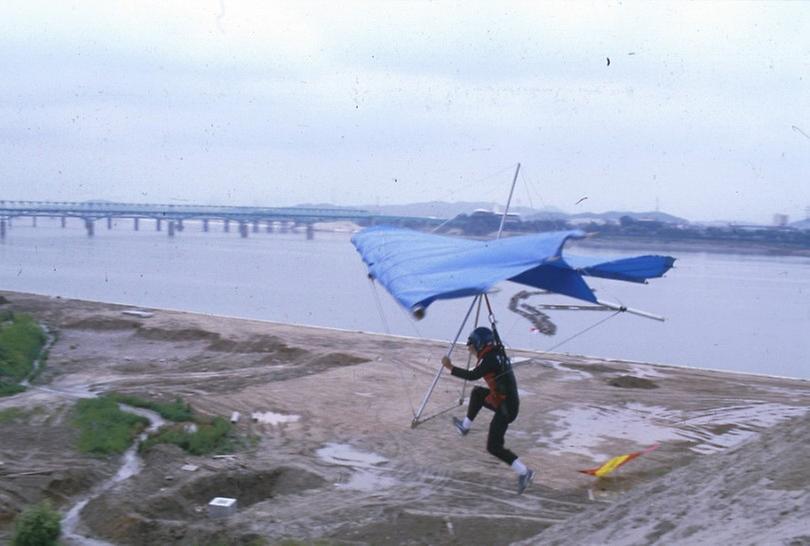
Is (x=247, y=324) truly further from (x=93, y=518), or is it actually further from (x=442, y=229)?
(x=93, y=518)

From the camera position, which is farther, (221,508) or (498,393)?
(498,393)

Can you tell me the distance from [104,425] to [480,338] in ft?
16.4

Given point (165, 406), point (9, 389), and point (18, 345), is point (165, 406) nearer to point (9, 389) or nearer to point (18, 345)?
point (9, 389)

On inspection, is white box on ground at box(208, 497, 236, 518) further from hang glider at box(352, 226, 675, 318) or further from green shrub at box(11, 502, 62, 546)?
hang glider at box(352, 226, 675, 318)

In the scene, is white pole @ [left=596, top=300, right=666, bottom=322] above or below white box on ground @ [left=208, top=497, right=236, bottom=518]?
above

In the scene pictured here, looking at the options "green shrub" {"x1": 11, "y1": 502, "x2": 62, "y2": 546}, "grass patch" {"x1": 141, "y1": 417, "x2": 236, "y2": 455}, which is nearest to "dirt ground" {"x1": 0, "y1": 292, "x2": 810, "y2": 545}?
"grass patch" {"x1": 141, "y1": 417, "x2": 236, "y2": 455}

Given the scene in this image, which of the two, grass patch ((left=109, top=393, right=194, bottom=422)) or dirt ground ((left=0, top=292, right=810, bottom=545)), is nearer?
dirt ground ((left=0, top=292, right=810, bottom=545))

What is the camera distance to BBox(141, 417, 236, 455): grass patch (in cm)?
1033

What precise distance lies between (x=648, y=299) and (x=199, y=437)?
21276 mm

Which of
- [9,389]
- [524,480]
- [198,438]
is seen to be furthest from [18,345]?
[524,480]

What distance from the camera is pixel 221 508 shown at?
26.6ft

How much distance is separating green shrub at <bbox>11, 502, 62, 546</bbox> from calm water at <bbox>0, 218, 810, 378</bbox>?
294 inches

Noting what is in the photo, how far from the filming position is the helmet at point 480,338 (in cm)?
899

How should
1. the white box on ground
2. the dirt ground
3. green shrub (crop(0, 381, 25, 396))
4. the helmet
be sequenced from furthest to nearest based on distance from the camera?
green shrub (crop(0, 381, 25, 396))
the helmet
the white box on ground
the dirt ground
